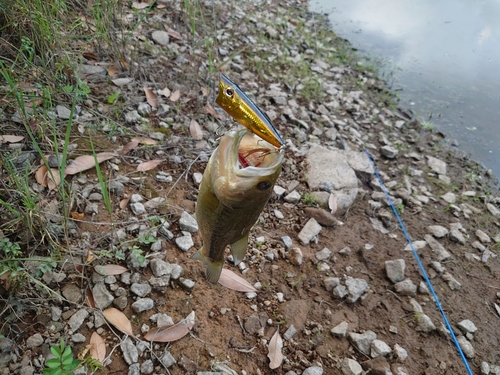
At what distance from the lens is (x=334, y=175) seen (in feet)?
12.9

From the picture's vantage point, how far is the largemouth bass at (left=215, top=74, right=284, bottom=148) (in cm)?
131

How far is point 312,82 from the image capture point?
539 cm

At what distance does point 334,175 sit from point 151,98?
180cm

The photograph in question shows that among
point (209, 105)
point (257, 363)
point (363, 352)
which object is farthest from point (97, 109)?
point (363, 352)

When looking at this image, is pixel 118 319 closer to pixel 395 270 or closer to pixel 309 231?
pixel 309 231

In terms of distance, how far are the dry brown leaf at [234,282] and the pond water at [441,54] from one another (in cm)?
408

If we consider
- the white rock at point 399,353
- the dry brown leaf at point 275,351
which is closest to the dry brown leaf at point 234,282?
the dry brown leaf at point 275,351

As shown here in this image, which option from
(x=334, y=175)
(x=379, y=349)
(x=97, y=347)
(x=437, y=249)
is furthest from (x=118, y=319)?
(x=437, y=249)

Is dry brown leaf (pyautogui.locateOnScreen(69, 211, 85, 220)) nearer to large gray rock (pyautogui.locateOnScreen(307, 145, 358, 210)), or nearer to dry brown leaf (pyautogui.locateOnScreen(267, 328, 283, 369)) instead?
dry brown leaf (pyautogui.locateOnScreen(267, 328, 283, 369))

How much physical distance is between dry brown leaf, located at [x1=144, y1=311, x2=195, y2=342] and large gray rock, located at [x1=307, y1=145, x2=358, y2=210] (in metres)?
1.83

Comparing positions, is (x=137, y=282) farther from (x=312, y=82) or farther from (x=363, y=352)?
(x=312, y=82)

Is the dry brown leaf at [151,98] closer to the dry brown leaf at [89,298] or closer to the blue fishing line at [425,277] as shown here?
the dry brown leaf at [89,298]

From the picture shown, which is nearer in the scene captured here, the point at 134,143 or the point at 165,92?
the point at 134,143

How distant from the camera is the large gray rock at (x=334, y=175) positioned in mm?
3852
